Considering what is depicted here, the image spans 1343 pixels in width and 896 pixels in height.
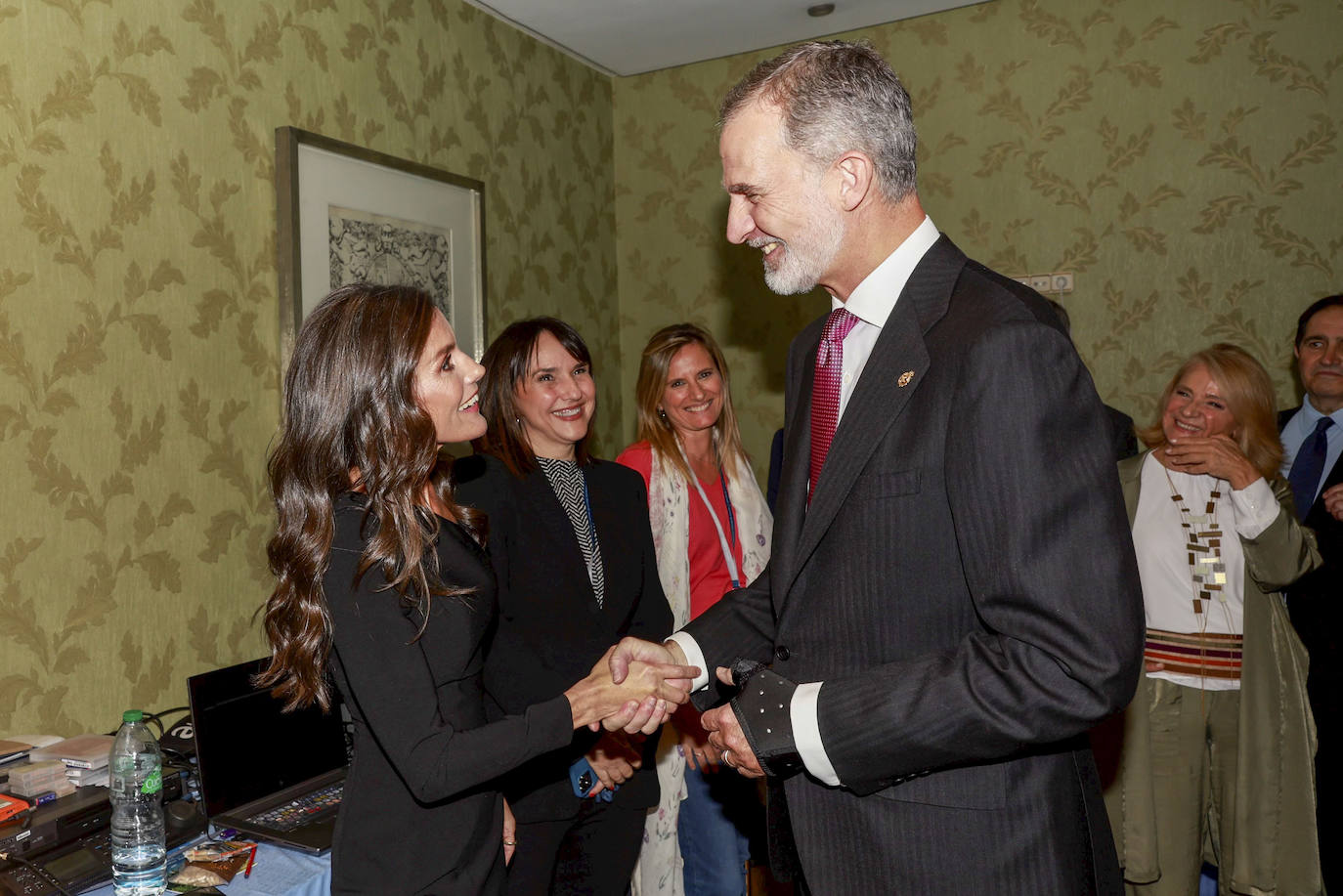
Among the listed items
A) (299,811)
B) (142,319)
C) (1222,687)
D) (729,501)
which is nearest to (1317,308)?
(1222,687)

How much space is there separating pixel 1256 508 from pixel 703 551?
1630mm

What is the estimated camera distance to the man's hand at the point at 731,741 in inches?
54.7

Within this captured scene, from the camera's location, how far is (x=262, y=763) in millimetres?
2094

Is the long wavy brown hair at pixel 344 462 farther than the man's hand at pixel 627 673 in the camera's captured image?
No

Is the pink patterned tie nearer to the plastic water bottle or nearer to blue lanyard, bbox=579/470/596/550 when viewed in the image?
blue lanyard, bbox=579/470/596/550

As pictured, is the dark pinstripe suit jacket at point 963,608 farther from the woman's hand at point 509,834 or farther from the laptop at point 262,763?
the laptop at point 262,763

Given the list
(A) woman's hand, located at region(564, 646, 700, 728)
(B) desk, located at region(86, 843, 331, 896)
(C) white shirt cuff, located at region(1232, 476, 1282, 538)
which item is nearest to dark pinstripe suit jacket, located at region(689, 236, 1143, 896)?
(A) woman's hand, located at region(564, 646, 700, 728)

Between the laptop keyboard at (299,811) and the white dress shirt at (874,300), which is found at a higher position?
the white dress shirt at (874,300)

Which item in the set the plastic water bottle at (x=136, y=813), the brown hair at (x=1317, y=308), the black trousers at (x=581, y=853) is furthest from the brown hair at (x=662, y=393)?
the brown hair at (x=1317, y=308)

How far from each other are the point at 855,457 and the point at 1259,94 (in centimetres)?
343

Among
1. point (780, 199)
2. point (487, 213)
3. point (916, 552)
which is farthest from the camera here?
point (487, 213)

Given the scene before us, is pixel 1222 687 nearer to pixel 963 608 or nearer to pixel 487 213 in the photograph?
pixel 963 608

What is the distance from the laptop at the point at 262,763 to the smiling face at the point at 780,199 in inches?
56.2

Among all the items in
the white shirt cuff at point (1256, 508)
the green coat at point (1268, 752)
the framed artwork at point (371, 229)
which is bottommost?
the green coat at point (1268, 752)
